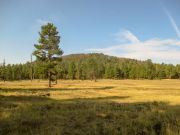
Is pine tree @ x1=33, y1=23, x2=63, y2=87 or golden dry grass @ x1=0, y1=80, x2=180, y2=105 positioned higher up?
pine tree @ x1=33, y1=23, x2=63, y2=87

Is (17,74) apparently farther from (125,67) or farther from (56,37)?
(56,37)

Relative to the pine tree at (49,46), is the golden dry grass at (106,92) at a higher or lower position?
lower

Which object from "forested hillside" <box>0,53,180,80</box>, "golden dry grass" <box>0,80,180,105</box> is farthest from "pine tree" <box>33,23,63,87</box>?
"forested hillside" <box>0,53,180,80</box>

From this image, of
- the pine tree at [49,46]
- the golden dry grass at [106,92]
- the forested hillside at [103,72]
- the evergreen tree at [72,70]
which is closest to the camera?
the golden dry grass at [106,92]

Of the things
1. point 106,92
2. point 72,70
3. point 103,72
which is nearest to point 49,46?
point 106,92

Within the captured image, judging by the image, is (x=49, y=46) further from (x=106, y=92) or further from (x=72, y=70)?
(x=72, y=70)

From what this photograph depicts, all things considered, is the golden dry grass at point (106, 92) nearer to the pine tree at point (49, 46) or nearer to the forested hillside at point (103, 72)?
the pine tree at point (49, 46)

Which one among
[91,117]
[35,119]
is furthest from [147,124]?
[35,119]

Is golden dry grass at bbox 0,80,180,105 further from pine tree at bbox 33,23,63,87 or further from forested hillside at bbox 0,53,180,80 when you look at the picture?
forested hillside at bbox 0,53,180,80

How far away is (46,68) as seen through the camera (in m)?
52.9

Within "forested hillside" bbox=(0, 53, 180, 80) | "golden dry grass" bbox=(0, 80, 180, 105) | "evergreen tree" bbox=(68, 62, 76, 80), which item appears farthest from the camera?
"evergreen tree" bbox=(68, 62, 76, 80)

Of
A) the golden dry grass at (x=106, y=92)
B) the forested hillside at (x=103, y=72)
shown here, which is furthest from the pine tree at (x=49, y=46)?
the forested hillside at (x=103, y=72)

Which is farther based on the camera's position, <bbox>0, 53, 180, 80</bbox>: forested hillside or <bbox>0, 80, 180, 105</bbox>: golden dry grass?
<bbox>0, 53, 180, 80</bbox>: forested hillside

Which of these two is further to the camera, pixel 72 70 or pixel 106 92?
pixel 72 70
